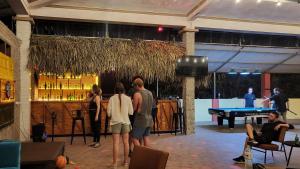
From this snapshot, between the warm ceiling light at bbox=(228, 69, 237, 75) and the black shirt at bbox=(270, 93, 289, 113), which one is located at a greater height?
the warm ceiling light at bbox=(228, 69, 237, 75)

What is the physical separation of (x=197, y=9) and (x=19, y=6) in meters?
4.81

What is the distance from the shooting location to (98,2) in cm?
920

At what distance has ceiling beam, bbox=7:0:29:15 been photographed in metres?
7.80

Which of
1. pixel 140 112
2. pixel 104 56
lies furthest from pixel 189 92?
pixel 140 112

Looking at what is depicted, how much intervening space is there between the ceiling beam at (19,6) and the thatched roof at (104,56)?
3.09 ft

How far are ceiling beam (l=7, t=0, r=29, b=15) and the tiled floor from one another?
3.64 m

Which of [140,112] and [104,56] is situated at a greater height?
[104,56]

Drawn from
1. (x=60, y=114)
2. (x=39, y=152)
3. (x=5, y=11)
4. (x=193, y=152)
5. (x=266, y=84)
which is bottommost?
(x=193, y=152)

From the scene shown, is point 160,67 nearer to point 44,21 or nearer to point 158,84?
point 158,84

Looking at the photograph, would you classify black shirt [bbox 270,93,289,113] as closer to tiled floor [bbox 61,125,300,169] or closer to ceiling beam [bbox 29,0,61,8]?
tiled floor [bbox 61,125,300,169]

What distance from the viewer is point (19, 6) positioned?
816cm

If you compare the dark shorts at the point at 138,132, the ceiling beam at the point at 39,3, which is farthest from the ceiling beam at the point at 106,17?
the dark shorts at the point at 138,132

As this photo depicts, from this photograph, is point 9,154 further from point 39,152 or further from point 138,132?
point 138,132

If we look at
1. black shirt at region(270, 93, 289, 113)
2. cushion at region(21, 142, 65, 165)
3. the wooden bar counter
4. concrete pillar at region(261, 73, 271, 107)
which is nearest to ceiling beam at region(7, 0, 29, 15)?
the wooden bar counter
